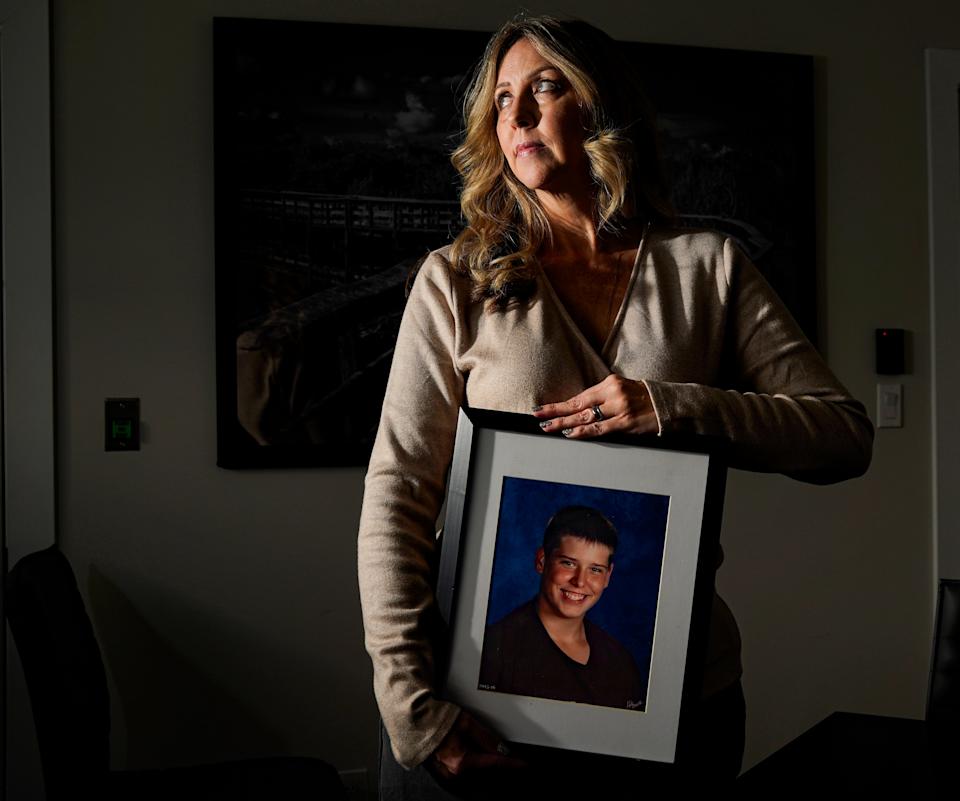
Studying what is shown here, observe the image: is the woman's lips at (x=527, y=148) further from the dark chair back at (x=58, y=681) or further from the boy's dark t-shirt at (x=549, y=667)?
the dark chair back at (x=58, y=681)

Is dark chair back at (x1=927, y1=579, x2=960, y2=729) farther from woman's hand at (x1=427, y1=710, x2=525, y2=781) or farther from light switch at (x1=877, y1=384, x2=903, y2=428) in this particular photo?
light switch at (x1=877, y1=384, x2=903, y2=428)

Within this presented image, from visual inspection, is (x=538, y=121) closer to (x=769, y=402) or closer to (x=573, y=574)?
(x=769, y=402)

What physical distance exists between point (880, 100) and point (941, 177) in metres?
0.29

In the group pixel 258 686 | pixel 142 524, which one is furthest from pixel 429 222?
pixel 258 686

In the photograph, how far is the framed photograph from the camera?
0.95 meters

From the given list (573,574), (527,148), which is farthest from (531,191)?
(573,574)

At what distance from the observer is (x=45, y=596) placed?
1867 mm

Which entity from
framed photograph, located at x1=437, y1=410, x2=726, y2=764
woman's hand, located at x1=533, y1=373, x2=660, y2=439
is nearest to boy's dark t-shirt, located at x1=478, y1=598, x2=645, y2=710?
framed photograph, located at x1=437, y1=410, x2=726, y2=764

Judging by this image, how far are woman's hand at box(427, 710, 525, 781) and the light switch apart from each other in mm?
2168

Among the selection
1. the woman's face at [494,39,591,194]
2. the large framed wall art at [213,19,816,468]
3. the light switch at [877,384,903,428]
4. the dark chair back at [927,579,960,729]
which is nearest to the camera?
the woman's face at [494,39,591,194]

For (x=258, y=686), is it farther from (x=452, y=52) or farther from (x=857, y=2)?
(x=857, y=2)

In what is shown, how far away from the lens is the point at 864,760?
1209 mm

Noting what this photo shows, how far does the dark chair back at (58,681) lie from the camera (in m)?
1.71

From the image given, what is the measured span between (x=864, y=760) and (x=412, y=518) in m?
0.65
